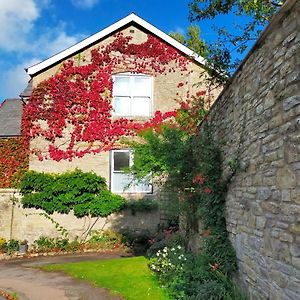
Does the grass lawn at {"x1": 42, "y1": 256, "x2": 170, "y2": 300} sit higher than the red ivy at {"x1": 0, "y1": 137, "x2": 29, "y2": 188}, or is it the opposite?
the red ivy at {"x1": 0, "y1": 137, "x2": 29, "y2": 188}

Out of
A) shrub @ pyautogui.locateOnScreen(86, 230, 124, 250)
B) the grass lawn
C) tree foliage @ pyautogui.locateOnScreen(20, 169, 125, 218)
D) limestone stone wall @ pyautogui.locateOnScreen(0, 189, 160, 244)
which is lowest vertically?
the grass lawn

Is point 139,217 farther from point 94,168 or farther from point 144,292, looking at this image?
point 144,292

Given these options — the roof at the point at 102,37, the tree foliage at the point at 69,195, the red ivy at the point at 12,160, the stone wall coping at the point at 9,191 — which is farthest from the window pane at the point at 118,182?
the roof at the point at 102,37

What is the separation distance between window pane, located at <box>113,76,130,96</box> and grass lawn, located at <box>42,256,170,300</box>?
8.37 metres

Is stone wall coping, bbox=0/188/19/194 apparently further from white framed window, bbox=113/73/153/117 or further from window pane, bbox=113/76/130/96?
window pane, bbox=113/76/130/96

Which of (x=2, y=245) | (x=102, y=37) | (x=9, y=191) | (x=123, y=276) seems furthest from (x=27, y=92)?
(x=123, y=276)

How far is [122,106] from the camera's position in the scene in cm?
1684

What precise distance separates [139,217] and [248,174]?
10.9 m

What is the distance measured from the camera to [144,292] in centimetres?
748

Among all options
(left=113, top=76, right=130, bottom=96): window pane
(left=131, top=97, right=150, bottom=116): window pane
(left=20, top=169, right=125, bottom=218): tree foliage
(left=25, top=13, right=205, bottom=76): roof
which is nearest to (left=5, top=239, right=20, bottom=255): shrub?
(left=20, top=169, right=125, bottom=218): tree foliage

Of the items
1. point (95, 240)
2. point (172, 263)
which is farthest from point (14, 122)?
point (172, 263)

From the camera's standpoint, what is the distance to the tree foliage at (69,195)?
49.8 feet

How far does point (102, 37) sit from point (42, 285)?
38.8 feet

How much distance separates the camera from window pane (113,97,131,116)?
55.0ft
